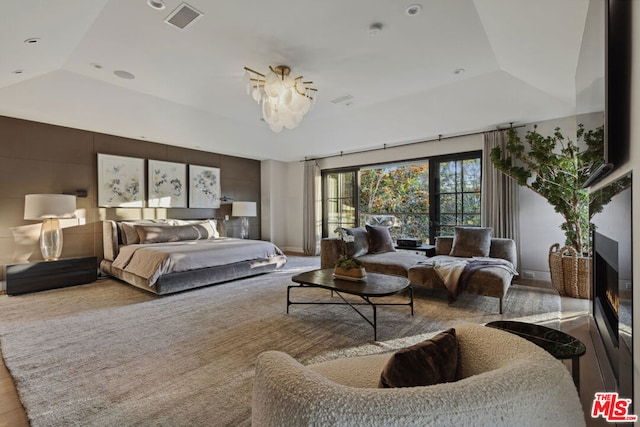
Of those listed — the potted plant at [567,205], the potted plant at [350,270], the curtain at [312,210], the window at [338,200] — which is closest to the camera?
the potted plant at [350,270]

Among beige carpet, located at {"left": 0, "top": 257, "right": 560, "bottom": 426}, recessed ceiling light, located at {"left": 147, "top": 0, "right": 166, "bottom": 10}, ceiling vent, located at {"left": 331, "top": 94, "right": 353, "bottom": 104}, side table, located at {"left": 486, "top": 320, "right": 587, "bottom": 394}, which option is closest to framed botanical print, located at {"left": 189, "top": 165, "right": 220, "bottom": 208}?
beige carpet, located at {"left": 0, "top": 257, "right": 560, "bottom": 426}

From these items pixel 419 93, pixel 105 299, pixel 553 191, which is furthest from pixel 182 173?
pixel 553 191

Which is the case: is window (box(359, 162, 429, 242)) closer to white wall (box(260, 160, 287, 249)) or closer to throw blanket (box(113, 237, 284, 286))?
white wall (box(260, 160, 287, 249))

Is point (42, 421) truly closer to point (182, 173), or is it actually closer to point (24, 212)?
point (24, 212)

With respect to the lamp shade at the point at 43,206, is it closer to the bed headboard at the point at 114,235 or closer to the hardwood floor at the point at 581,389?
the bed headboard at the point at 114,235

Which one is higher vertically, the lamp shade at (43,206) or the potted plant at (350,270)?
the lamp shade at (43,206)

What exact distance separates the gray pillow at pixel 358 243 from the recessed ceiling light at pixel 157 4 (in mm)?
3300

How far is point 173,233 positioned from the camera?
514 centimetres

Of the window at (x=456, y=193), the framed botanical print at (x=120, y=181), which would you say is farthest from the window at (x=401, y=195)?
the framed botanical print at (x=120, y=181)

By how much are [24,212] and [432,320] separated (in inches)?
225

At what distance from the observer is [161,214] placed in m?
5.83

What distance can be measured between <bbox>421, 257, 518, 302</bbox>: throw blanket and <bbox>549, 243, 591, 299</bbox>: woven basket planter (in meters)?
0.80

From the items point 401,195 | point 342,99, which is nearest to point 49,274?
point 342,99

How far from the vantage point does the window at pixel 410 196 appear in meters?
5.32
